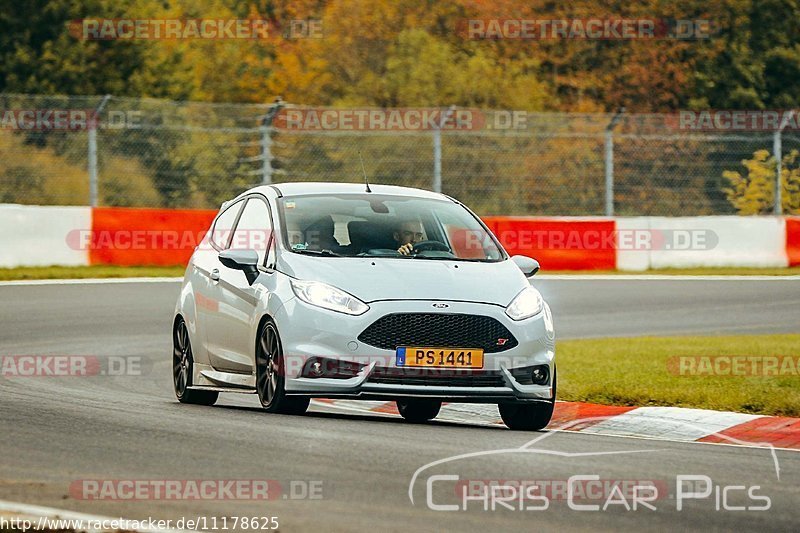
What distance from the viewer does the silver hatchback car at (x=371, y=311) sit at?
1063cm

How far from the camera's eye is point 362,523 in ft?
23.4

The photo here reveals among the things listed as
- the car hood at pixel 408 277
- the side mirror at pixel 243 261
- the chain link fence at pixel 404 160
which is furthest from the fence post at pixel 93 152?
the car hood at pixel 408 277

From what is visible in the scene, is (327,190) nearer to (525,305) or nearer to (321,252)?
(321,252)

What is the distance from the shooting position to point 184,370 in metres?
12.8

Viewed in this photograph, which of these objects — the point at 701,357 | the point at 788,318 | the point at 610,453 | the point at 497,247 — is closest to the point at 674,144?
the point at 788,318

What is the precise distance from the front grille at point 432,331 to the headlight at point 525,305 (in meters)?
0.19

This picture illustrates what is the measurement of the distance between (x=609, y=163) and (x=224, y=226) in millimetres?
17557

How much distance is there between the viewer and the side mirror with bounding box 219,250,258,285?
37.4 ft

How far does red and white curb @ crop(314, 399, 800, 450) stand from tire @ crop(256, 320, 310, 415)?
1598mm

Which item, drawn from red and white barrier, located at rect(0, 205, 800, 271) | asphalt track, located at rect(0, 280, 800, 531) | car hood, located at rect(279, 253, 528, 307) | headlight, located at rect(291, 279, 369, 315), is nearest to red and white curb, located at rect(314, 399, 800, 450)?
asphalt track, located at rect(0, 280, 800, 531)

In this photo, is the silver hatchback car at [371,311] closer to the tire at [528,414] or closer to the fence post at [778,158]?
the tire at [528,414]

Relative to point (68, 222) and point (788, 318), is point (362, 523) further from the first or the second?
point (68, 222)

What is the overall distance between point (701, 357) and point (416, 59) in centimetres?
3234

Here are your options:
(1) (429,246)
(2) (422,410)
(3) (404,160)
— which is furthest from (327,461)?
(3) (404,160)
